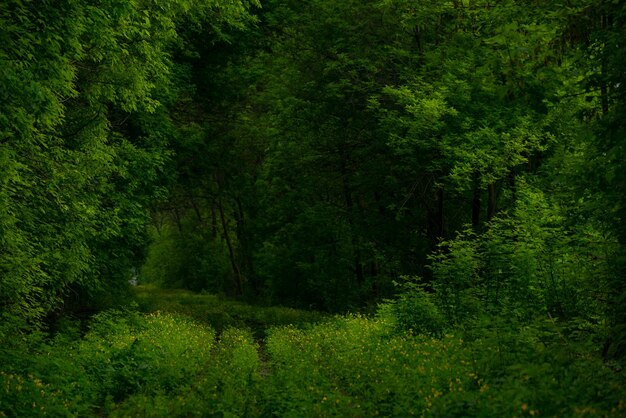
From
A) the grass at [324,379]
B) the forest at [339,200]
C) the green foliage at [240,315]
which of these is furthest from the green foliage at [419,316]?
the green foliage at [240,315]

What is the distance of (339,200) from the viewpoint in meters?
32.7

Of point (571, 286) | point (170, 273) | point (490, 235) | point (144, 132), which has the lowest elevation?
point (170, 273)

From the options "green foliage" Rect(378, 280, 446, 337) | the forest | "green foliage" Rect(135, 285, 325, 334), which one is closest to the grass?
the forest

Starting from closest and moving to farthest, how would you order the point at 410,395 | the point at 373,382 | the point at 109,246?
the point at 410,395, the point at 373,382, the point at 109,246

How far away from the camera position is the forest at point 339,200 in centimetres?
835

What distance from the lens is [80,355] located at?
38.5 ft

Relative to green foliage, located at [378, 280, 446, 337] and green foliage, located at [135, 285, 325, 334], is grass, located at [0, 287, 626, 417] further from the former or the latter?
green foliage, located at [135, 285, 325, 334]

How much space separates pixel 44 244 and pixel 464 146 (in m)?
12.5

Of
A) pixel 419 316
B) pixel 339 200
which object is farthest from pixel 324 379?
pixel 339 200

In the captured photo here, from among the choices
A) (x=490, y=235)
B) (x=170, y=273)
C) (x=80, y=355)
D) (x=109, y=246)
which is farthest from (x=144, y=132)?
(x=170, y=273)

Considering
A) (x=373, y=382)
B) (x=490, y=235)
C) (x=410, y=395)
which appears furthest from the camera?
(x=490, y=235)

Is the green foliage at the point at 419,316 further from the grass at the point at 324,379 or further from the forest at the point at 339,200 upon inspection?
the grass at the point at 324,379

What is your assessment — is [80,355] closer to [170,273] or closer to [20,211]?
[20,211]

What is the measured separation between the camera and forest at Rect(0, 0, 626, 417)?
27.4 feet
